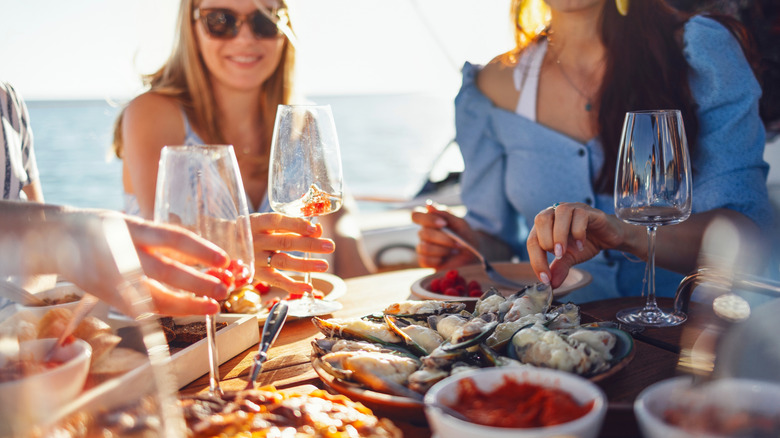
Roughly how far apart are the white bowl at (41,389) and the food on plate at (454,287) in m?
0.95

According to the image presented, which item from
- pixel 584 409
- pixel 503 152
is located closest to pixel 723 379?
pixel 584 409

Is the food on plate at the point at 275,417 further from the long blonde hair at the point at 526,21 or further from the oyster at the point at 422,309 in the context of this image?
the long blonde hair at the point at 526,21

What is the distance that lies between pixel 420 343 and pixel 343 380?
0.57 ft

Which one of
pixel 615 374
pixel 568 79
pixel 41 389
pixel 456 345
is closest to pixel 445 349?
pixel 456 345

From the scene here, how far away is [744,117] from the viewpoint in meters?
2.04

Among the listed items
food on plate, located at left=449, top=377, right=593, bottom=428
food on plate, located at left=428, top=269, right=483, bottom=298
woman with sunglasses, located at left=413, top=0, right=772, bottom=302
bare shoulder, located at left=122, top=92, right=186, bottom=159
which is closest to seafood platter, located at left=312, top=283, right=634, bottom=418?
food on plate, located at left=449, top=377, right=593, bottom=428

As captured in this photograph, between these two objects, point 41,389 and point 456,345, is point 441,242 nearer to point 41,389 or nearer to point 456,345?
point 456,345

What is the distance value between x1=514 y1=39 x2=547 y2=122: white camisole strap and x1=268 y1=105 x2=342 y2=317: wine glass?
1.16 meters

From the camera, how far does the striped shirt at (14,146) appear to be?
1.88 meters

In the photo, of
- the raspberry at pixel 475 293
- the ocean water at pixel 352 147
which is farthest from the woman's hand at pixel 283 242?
the ocean water at pixel 352 147

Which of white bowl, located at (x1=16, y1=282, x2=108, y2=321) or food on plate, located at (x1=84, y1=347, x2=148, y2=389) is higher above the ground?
food on plate, located at (x1=84, y1=347, x2=148, y2=389)

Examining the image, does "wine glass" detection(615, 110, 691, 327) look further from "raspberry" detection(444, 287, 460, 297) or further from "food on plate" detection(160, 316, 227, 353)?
"food on plate" detection(160, 316, 227, 353)

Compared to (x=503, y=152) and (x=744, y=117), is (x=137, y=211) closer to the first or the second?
(x=503, y=152)

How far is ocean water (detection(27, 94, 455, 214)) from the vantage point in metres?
18.2
